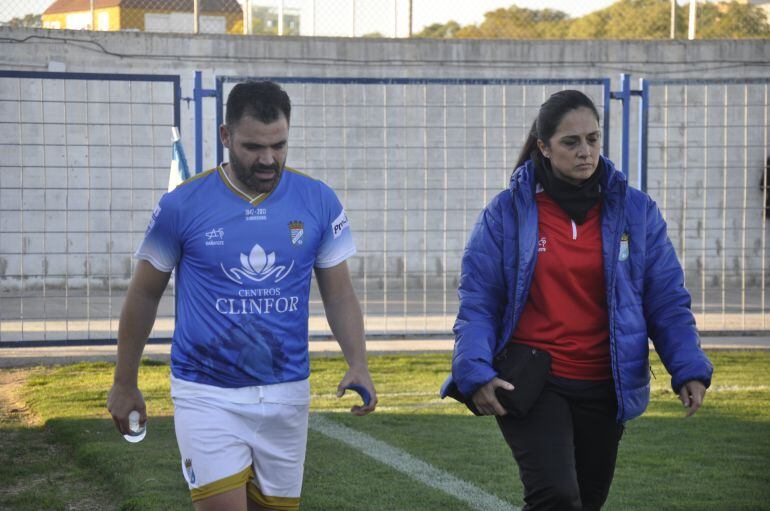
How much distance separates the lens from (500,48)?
17.5 meters

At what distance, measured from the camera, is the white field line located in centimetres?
619

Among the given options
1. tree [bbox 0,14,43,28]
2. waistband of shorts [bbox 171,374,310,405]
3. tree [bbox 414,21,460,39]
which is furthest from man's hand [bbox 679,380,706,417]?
tree [bbox 414,21,460,39]

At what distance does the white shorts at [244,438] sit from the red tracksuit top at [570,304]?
3.05 feet

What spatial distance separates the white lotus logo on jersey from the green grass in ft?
7.86

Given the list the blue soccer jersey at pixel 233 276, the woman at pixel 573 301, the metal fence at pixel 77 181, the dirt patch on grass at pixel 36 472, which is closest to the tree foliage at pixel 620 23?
the metal fence at pixel 77 181

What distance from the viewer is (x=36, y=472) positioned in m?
7.00

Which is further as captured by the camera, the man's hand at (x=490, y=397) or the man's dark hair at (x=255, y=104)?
the man's hand at (x=490, y=397)

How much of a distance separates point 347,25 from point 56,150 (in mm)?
4734

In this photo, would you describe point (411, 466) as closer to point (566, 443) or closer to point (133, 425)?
point (566, 443)

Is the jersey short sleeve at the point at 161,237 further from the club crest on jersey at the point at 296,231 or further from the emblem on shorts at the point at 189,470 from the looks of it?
the emblem on shorts at the point at 189,470

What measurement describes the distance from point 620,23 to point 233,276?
56.0 ft

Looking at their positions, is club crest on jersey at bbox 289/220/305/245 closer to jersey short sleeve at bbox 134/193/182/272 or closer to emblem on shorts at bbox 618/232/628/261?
jersey short sleeve at bbox 134/193/182/272

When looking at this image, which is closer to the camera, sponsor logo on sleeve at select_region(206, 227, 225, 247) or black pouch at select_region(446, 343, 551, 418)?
sponsor logo on sleeve at select_region(206, 227, 225, 247)

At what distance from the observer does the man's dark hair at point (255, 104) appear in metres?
4.01
